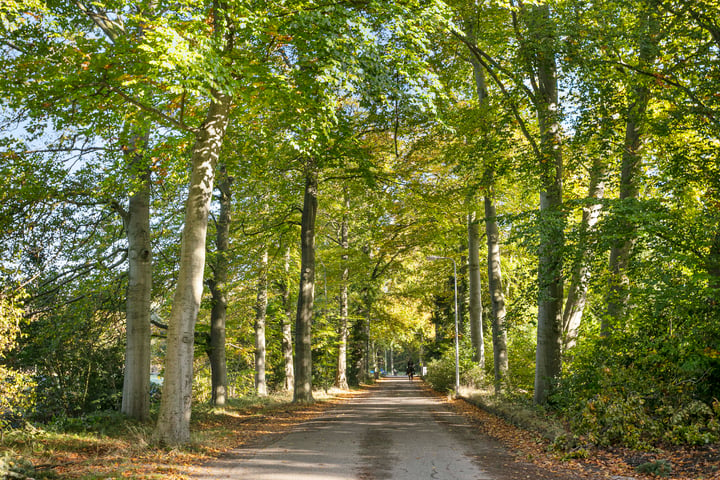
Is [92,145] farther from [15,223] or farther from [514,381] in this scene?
[514,381]

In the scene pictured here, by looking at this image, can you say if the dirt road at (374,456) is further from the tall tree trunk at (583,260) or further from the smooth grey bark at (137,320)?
the tall tree trunk at (583,260)

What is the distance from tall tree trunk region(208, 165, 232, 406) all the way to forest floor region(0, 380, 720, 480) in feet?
14.8

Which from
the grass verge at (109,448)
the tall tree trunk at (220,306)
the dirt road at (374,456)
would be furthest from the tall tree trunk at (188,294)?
the tall tree trunk at (220,306)

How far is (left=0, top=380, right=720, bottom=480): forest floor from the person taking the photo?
285 inches

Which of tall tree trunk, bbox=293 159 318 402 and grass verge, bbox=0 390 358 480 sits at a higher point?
tall tree trunk, bbox=293 159 318 402

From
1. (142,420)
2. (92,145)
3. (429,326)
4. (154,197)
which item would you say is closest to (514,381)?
(142,420)

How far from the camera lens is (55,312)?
485 inches

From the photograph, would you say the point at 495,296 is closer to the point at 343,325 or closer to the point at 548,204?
the point at 548,204

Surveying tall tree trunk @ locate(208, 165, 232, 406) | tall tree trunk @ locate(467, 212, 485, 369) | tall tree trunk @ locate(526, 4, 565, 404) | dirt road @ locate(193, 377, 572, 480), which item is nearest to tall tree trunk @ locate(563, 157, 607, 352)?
tall tree trunk @ locate(526, 4, 565, 404)

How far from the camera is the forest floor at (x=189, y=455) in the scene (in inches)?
285

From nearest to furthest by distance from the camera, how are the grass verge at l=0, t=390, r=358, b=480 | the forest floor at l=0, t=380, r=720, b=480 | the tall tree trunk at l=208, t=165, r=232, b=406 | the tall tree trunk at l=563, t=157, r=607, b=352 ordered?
the grass verge at l=0, t=390, r=358, b=480, the forest floor at l=0, t=380, r=720, b=480, the tall tree trunk at l=563, t=157, r=607, b=352, the tall tree trunk at l=208, t=165, r=232, b=406

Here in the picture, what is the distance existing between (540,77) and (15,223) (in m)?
13.3

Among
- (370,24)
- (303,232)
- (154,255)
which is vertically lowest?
(154,255)

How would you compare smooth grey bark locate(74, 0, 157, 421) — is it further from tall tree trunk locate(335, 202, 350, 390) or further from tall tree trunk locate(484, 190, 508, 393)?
tall tree trunk locate(335, 202, 350, 390)
